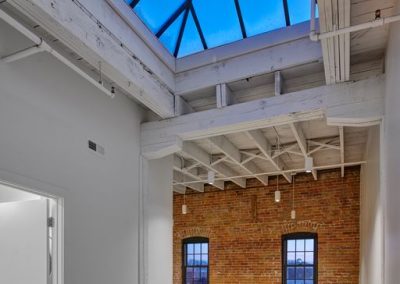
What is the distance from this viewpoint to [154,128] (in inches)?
192

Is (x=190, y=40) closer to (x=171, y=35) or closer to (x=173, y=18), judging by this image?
(x=171, y=35)

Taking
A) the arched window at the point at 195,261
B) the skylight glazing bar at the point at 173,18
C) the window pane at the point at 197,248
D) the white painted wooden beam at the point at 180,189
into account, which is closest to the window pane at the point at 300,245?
the arched window at the point at 195,261

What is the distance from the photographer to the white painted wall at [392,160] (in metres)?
2.86

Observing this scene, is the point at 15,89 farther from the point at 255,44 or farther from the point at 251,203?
the point at 251,203

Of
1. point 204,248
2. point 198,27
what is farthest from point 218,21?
point 204,248

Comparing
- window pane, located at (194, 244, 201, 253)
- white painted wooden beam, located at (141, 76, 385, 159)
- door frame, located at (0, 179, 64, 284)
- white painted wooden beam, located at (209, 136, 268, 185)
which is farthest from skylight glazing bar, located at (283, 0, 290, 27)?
window pane, located at (194, 244, 201, 253)

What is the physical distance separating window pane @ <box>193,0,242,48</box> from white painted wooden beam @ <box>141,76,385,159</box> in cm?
75

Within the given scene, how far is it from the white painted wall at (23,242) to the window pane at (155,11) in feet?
6.67

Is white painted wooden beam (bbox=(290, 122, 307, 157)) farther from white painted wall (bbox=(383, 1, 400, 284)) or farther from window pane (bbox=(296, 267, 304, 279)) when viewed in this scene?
window pane (bbox=(296, 267, 304, 279))

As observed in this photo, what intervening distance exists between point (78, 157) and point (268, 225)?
5866mm

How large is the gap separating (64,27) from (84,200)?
1685mm

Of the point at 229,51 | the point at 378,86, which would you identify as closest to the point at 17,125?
the point at 229,51

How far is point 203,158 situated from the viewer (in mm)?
6695

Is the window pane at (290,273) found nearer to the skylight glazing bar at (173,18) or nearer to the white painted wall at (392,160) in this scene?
the white painted wall at (392,160)
